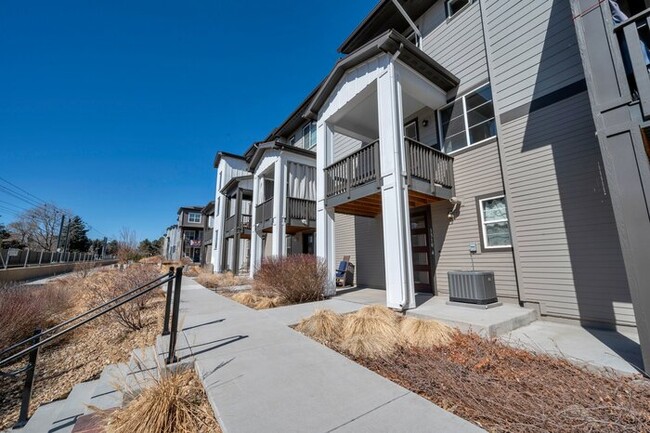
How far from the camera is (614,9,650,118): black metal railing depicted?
10.1 feet

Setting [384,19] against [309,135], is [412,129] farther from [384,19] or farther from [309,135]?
[309,135]

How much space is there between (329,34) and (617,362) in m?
16.8

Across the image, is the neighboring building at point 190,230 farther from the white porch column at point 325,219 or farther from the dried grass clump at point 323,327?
the dried grass clump at point 323,327

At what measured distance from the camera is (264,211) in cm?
1346

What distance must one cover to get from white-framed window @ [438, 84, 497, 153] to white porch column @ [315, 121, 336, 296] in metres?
3.69

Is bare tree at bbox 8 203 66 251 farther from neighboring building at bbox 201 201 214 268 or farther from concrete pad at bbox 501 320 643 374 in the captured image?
concrete pad at bbox 501 320 643 374

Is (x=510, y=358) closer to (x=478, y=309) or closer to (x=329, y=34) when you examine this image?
(x=478, y=309)

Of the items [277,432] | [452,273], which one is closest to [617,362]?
[452,273]

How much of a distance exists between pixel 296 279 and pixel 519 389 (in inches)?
221

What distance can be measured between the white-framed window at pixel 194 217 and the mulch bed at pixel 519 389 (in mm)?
42285

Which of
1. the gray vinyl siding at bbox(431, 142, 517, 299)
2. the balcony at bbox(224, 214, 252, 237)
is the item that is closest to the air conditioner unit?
the gray vinyl siding at bbox(431, 142, 517, 299)

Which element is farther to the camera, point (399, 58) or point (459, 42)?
point (459, 42)

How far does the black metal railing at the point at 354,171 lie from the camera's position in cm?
702

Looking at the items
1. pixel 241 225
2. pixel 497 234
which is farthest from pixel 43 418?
pixel 241 225
